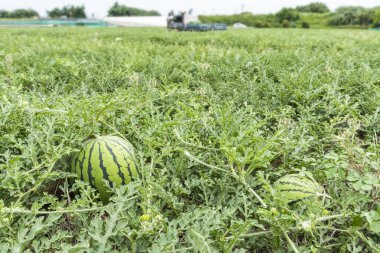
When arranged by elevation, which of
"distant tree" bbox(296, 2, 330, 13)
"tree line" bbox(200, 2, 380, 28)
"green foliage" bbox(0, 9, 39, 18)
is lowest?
"green foliage" bbox(0, 9, 39, 18)

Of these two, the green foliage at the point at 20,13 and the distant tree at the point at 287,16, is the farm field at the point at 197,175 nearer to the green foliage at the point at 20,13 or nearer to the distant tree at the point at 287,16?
the distant tree at the point at 287,16

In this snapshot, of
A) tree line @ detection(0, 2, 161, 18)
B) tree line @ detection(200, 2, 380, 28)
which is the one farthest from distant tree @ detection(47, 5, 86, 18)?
tree line @ detection(200, 2, 380, 28)

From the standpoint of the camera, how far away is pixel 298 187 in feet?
5.81

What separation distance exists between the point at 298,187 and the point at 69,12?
106321 mm

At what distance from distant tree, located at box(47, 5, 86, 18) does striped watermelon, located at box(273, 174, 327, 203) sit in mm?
105270

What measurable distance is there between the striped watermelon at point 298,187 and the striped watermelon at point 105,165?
80cm

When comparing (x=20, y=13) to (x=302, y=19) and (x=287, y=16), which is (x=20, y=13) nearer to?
(x=287, y=16)

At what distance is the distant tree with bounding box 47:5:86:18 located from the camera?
9619 cm

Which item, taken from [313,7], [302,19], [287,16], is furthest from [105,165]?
[313,7]

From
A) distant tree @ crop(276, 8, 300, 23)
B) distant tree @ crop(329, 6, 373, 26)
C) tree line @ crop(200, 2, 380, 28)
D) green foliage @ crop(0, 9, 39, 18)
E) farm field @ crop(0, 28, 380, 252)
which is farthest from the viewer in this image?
green foliage @ crop(0, 9, 39, 18)

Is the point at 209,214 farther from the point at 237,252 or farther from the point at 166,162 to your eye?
the point at 166,162

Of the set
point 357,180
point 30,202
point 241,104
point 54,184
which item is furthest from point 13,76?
point 357,180

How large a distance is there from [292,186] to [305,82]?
1585 mm

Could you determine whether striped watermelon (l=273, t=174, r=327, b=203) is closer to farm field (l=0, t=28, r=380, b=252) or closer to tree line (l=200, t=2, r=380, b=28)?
farm field (l=0, t=28, r=380, b=252)
